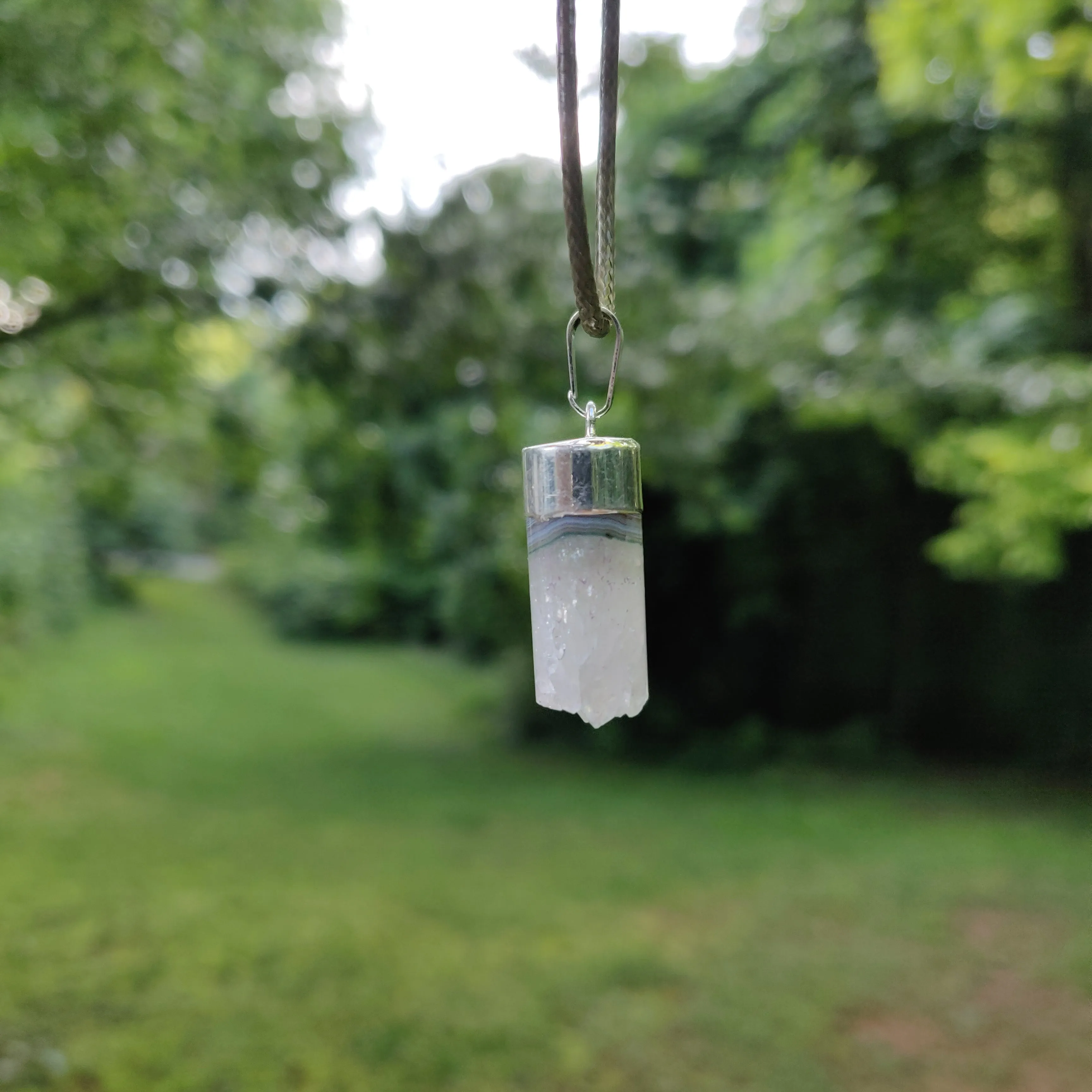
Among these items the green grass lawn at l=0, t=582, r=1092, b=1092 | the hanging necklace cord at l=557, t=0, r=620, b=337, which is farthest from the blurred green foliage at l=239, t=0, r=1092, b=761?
the hanging necklace cord at l=557, t=0, r=620, b=337

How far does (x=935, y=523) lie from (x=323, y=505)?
5.62 m

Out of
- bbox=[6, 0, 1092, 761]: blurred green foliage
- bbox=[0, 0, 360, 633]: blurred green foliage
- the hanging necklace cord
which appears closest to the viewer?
the hanging necklace cord

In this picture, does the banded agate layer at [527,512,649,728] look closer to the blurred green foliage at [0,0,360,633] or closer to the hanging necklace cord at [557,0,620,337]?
the hanging necklace cord at [557,0,620,337]

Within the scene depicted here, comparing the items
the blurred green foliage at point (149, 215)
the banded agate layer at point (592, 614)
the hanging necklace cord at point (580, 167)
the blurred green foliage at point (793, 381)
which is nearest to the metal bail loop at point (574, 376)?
the hanging necklace cord at point (580, 167)

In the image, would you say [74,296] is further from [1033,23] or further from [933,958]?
[933,958]

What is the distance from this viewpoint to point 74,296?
143 inches

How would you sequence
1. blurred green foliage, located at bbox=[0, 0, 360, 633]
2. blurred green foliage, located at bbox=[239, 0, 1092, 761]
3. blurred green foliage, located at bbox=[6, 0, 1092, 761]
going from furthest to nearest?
blurred green foliage, located at bbox=[239, 0, 1092, 761]
blurred green foliage, located at bbox=[6, 0, 1092, 761]
blurred green foliage, located at bbox=[0, 0, 360, 633]

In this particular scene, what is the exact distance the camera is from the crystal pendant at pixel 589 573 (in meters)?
1.18

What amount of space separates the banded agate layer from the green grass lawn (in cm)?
287

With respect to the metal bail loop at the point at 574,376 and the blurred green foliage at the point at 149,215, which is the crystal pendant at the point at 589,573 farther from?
the blurred green foliage at the point at 149,215

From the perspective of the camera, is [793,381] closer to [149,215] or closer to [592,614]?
[149,215]

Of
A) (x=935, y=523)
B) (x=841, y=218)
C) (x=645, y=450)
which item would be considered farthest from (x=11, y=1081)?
(x=935, y=523)

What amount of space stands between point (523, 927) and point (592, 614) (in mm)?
4108

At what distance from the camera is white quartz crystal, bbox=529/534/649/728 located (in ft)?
3.93
